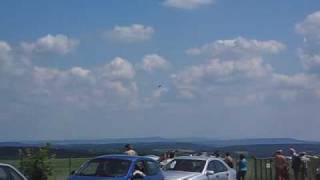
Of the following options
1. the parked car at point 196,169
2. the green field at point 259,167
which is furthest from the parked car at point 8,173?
the green field at point 259,167

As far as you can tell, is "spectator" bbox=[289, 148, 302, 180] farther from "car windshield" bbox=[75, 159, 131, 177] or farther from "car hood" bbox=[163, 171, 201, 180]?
"car windshield" bbox=[75, 159, 131, 177]

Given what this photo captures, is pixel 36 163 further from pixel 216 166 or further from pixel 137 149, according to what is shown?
pixel 137 149

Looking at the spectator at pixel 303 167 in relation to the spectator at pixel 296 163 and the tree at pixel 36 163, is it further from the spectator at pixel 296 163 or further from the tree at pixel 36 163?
the tree at pixel 36 163

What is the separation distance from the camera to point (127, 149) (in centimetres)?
2223

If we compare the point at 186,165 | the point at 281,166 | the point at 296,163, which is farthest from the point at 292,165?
the point at 186,165

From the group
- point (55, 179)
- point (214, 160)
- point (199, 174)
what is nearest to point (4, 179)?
point (199, 174)

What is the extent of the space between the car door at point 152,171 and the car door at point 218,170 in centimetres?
298

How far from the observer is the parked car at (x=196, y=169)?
66.5ft

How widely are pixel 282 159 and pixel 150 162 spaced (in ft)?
36.3

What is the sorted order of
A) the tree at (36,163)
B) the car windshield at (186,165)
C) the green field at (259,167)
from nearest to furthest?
the car windshield at (186,165), the tree at (36,163), the green field at (259,167)

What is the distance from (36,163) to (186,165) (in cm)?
570

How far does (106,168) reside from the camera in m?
16.8

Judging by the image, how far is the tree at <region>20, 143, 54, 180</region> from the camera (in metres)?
23.7

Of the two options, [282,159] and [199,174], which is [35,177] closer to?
[199,174]
